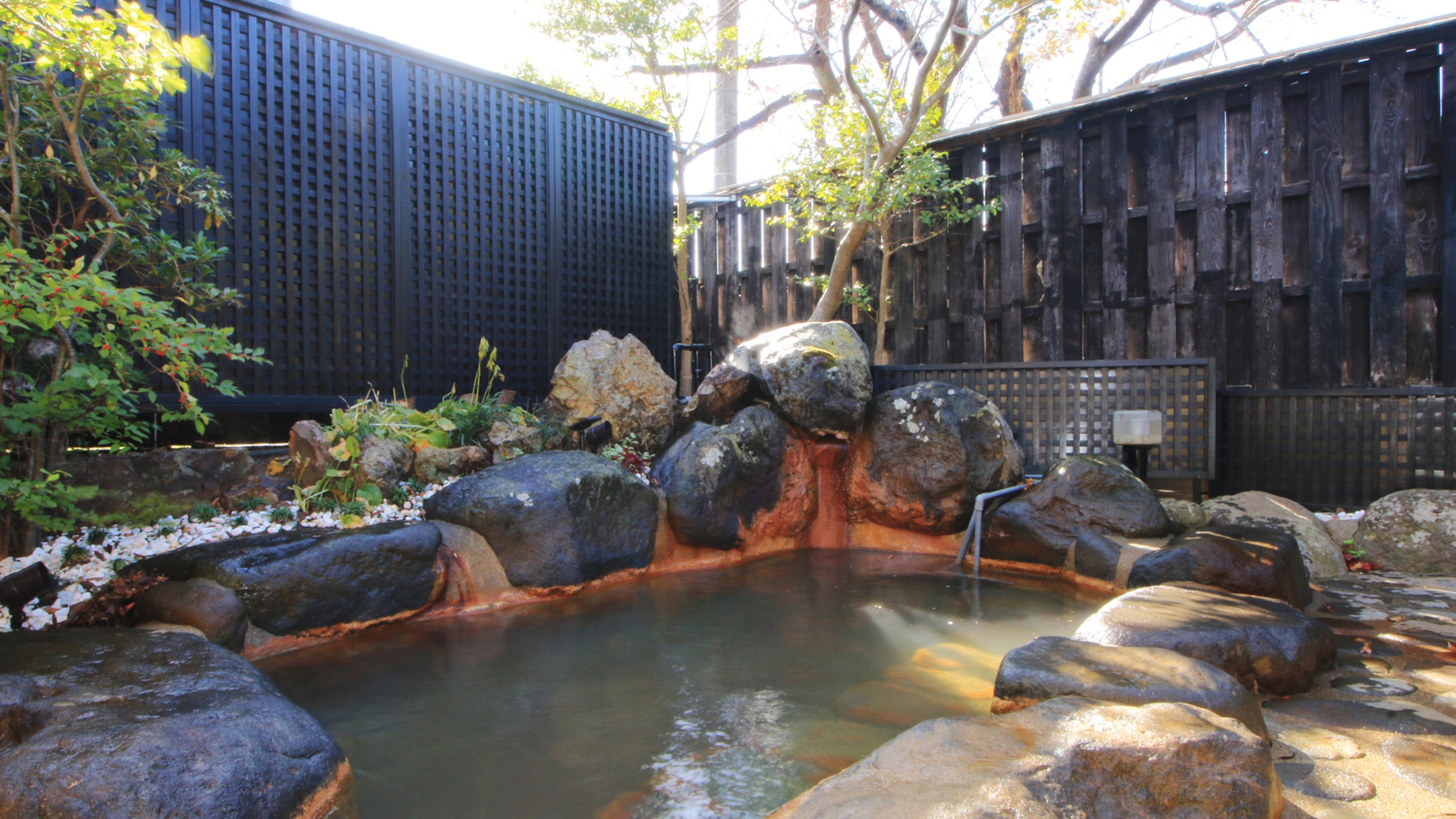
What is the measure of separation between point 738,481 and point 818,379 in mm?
1183

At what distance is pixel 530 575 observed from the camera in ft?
17.4

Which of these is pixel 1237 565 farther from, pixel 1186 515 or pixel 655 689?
pixel 655 689

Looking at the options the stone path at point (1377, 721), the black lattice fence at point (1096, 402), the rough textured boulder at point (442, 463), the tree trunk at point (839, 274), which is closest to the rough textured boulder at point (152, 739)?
the rough textured boulder at point (442, 463)

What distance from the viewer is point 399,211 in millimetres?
7395

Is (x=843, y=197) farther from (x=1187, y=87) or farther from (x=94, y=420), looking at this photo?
(x=94, y=420)

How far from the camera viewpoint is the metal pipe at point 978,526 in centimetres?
641

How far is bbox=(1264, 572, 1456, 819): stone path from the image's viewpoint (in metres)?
2.54

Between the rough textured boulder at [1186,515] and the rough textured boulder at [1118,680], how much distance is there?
334 cm

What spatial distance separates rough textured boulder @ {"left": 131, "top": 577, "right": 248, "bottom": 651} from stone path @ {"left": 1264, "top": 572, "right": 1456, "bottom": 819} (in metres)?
4.55

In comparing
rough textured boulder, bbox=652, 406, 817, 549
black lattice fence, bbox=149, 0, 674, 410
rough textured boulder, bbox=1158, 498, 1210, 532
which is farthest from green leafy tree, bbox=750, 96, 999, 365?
rough textured boulder, bbox=1158, 498, 1210, 532

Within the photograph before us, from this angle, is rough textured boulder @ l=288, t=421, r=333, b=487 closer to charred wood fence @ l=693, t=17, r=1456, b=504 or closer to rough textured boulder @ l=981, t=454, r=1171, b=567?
rough textured boulder @ l=981, t=454, r=1171, b=567

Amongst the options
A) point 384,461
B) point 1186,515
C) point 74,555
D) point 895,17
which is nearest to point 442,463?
point 384,461

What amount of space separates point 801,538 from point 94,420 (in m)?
5.34

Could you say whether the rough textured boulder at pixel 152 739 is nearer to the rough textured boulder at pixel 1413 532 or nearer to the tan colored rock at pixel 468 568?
the tan colored rock at pixel 468 568
